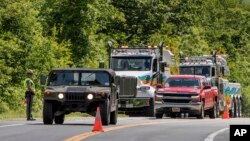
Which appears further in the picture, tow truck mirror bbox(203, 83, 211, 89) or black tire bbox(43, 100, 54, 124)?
tow truck mirror bbox(203, 83, 211, 89)

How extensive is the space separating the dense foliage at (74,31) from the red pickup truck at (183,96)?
7407mm

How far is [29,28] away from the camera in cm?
4469

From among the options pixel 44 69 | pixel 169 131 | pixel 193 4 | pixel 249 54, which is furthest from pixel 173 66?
pixel 249 54

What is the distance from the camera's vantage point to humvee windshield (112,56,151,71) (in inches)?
1583

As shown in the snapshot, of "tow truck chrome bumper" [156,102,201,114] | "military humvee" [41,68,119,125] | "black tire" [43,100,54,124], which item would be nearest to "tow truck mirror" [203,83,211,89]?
"tow truck chrome bumper" [156,102,201,114]

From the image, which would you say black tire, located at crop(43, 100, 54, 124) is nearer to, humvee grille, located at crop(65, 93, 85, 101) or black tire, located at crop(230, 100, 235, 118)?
humvee grille, located at crop(65, 93, 85, 101)

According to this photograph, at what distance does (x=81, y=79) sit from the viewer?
2778 centimetres

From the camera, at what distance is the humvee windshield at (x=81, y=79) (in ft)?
90.8

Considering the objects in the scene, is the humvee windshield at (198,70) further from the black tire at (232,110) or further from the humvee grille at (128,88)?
the black tire at (232,110)

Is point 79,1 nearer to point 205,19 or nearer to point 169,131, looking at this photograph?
point 169,131

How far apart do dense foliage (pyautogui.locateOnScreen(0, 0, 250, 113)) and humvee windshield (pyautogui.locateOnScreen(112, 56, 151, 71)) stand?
4.59 meters

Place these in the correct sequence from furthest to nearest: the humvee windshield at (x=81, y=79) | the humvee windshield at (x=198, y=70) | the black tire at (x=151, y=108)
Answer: the humvee windshield at (x=198, y=70), the black tire at (x=151, y=108), the humvee windshield at (x=81, y=79)

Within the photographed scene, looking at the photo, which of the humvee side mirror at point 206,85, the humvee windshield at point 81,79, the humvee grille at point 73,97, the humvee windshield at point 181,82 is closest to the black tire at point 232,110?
the humvee side mirror at point 206,85

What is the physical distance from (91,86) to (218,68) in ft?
63.3
